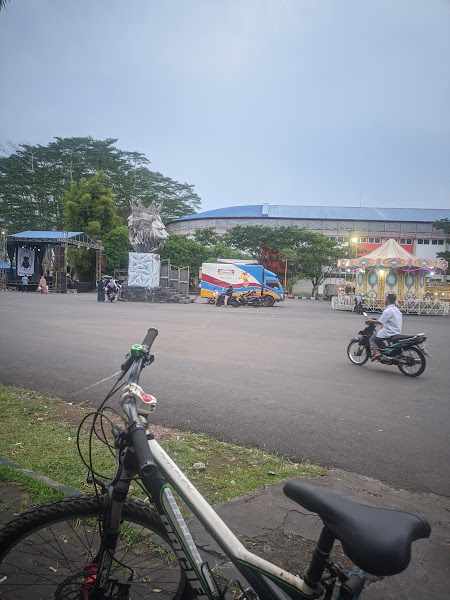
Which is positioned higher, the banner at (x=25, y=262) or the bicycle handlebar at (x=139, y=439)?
the banner at (x=25, y=262)

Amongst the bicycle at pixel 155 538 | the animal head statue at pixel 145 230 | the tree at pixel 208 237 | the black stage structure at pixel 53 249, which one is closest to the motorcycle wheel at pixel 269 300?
the animal head statue at pixel 145 230

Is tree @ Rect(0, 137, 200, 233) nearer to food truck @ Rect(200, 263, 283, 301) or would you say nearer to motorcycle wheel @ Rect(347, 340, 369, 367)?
food truck @ Rect(200, 263, 283, 301)

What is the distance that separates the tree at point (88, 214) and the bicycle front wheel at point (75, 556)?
45.2 metres

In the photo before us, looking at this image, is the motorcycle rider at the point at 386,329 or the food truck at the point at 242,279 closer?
the motorcycle rider at the point at 386,329

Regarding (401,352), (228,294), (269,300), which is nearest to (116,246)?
(228,294)

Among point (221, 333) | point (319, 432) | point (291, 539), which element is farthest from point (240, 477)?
point (221, 333)

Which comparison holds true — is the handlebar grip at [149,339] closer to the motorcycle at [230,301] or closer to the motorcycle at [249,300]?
the motorcycle at [230,301]

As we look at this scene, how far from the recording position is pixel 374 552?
1302 mm

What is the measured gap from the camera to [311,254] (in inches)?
1905

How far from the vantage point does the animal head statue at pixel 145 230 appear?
101ft

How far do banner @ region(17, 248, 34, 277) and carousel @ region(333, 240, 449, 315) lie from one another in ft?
98.4

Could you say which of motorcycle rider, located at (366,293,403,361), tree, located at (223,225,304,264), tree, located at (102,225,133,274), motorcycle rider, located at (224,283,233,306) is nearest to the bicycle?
motorcycle rider, located at (366,293,403,361)

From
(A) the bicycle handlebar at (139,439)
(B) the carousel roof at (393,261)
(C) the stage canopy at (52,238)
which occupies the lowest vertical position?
(A) the bicycle handlebar at (139,439)

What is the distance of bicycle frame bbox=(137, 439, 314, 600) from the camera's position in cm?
148
